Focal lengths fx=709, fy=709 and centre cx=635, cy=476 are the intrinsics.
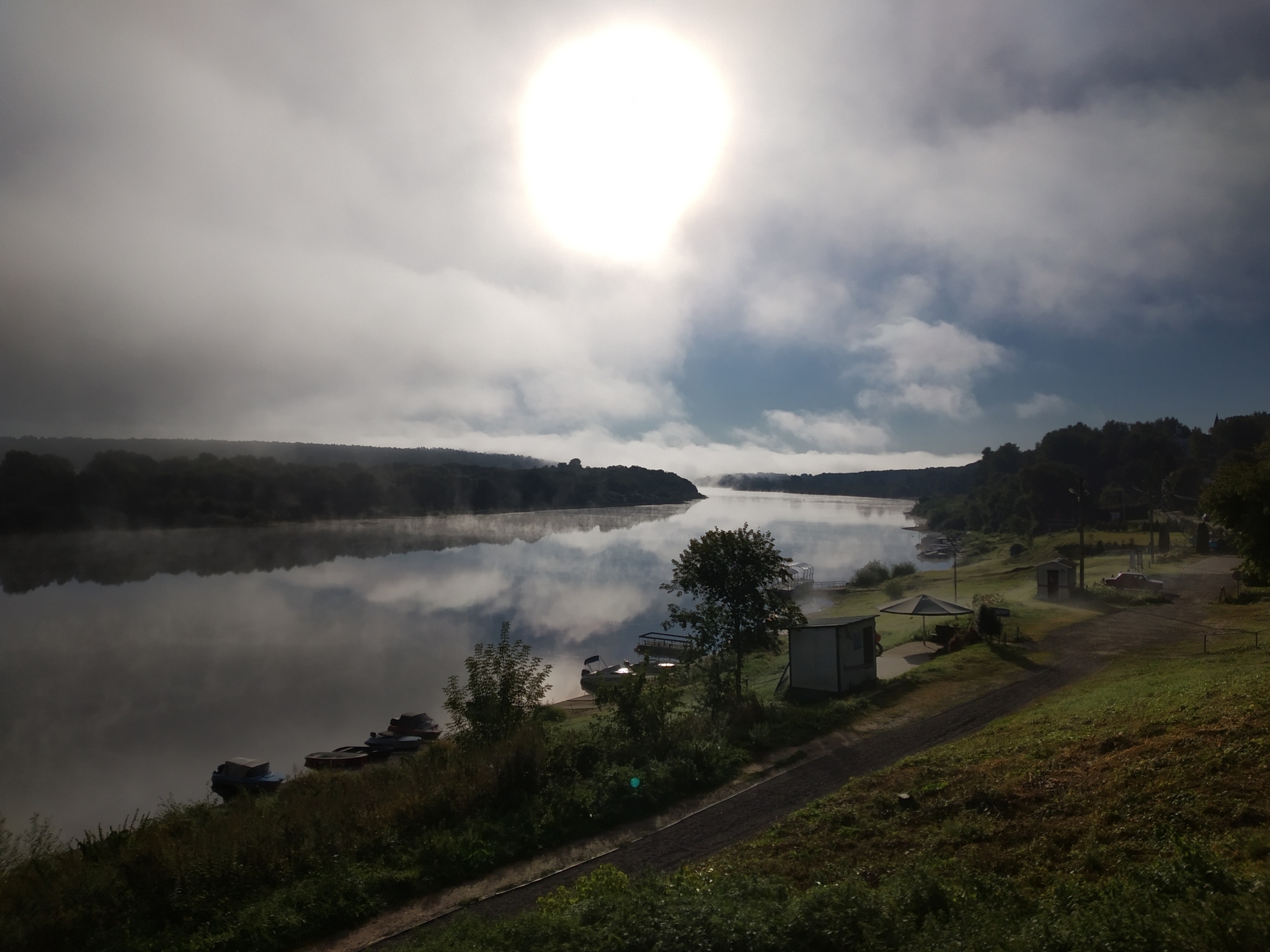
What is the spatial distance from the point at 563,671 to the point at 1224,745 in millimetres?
32553

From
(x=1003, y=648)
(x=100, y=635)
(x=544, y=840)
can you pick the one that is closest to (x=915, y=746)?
(x=544, y=840)

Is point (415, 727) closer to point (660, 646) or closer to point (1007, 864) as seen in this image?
point (660, 646)

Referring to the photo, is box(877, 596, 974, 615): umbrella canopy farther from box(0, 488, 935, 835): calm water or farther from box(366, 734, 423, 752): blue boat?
box(366, 734, 423, 752): blue boat

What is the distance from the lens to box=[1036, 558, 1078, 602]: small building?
39188 mm

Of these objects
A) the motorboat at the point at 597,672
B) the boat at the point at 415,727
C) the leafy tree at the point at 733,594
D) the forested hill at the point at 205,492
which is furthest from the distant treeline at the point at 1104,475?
the forested hill at the point at 205,492

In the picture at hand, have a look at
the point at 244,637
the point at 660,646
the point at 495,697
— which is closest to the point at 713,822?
the point at 495,697

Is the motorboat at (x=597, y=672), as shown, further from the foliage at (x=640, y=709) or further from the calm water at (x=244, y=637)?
the foliage at (x=640, y=709)

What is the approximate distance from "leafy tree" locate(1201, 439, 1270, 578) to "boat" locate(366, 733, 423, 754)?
2675cm

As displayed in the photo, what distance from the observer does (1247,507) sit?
2052 centimetres

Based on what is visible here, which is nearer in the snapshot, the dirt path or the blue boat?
the dirt path

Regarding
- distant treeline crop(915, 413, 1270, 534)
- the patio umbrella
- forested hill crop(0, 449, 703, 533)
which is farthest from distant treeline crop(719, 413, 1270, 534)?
forested hill crop(0, 449, 703, 533)

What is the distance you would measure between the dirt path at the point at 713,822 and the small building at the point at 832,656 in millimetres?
3472

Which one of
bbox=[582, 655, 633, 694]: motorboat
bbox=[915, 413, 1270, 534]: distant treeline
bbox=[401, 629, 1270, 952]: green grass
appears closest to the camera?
bbox=[401, 629, 1270, 952]: green grass

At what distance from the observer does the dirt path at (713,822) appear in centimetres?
912
